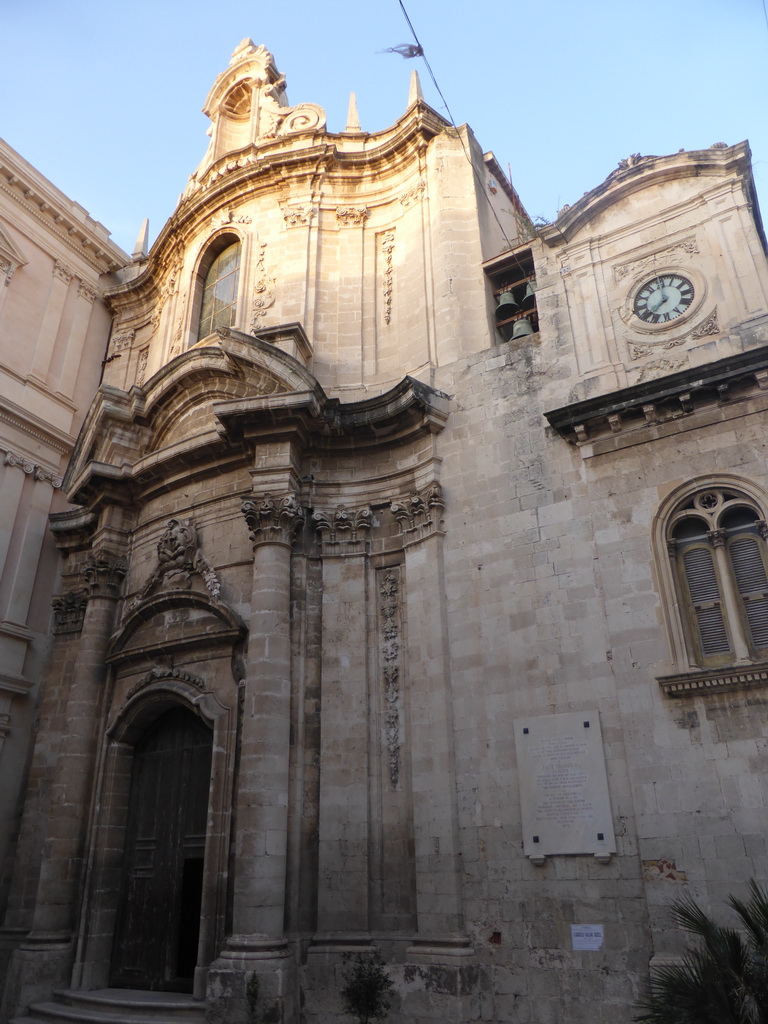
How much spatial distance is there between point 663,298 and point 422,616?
5656 millimetres

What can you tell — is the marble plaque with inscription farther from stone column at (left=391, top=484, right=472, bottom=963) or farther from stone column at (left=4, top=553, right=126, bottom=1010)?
stone column at (left=4, top=553, right=126, bottom=1010)

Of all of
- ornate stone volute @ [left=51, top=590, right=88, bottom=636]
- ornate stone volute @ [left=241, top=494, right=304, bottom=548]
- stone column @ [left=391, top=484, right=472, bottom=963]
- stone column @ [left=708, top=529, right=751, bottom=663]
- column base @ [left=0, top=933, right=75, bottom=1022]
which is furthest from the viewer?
ornate stone volute @ [left=51, top=590, right=88, bottom=636]

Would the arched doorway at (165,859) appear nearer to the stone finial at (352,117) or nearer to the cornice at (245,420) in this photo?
the cornice at (245,420)

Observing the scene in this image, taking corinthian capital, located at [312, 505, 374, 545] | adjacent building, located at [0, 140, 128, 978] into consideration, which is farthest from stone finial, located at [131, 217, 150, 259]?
corinthian capital, located at [312, 505, 374, 545]

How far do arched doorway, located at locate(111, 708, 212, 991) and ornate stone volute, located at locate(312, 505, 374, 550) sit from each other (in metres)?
3.53

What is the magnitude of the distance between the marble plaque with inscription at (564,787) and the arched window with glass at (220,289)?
10142 mm

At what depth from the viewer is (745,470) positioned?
984 centimetres

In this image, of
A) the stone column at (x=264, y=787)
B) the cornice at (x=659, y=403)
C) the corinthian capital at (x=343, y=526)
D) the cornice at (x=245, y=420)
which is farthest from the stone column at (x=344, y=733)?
the cornice at (x=659, y=403)

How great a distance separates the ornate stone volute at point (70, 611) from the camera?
1540 centimetres

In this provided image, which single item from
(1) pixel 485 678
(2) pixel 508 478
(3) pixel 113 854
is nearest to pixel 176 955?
(3) pixel 113 854

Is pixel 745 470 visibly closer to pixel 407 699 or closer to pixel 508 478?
pixel 508 478

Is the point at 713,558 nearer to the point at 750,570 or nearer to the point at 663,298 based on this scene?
the point at 750,570

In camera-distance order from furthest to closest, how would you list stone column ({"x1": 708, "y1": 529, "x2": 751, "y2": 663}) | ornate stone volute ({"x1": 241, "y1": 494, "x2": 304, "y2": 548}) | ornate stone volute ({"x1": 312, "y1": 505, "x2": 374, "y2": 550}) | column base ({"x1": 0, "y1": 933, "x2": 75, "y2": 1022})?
ornate stone volute ({"x1": 312, "y1": 505, "x2": 374, "y2": 550}) → ornate stone volute ({"x1": 241, "y1": 494, "x2": 304, "y2": 548}) → column base ({"x1": 0, "y1": 933, "x2": 75, "y2": 1022}) → stone column ({"x1": 708, "y1": 529, "x2": 751, "y2": 663})

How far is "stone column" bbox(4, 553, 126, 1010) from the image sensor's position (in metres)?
12.0
